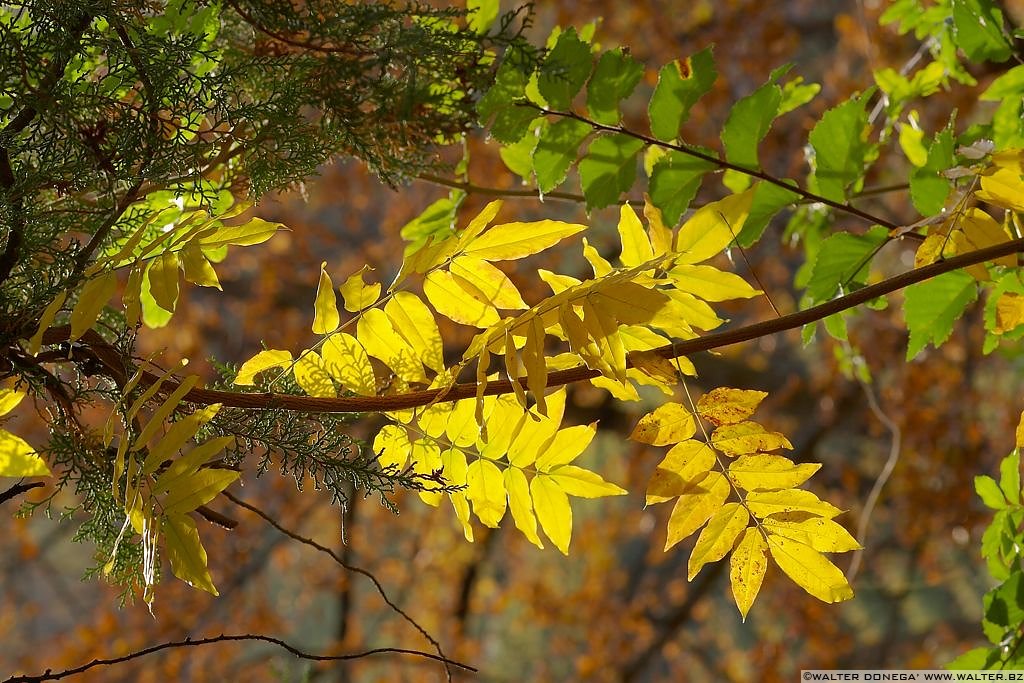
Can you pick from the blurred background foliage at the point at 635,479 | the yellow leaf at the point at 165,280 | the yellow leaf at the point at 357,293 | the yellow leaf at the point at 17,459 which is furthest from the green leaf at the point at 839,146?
the blurred background foliage at the point at 635,479

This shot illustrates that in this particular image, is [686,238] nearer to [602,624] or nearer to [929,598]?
[602,624]

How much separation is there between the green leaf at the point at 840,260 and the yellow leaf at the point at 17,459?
0.51 metres

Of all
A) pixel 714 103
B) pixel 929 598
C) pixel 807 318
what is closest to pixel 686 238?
pixel 807 318

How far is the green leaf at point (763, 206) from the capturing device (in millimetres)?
674

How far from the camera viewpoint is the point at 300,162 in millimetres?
625

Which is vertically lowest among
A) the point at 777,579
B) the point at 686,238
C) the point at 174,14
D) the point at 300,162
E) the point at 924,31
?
the point at 777,579

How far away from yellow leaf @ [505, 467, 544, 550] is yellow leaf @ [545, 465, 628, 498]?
19mm

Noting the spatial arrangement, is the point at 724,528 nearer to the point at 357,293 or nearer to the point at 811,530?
the point at 811,530

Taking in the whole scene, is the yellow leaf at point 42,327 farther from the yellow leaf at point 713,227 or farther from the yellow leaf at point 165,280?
the yellow leaf at point 713,227

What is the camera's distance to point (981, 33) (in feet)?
2.19

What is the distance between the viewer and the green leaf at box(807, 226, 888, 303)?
2.10 feet

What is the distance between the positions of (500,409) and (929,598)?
8.97 meters

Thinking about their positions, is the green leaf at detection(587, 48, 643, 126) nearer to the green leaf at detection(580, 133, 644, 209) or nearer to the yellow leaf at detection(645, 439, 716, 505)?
the green leaf at detection(580, 133, 644, 209)

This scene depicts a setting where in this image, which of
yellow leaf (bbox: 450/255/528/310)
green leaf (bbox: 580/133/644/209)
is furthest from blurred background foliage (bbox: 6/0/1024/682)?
yellow leaf (bbox: 450/255/528/310)
